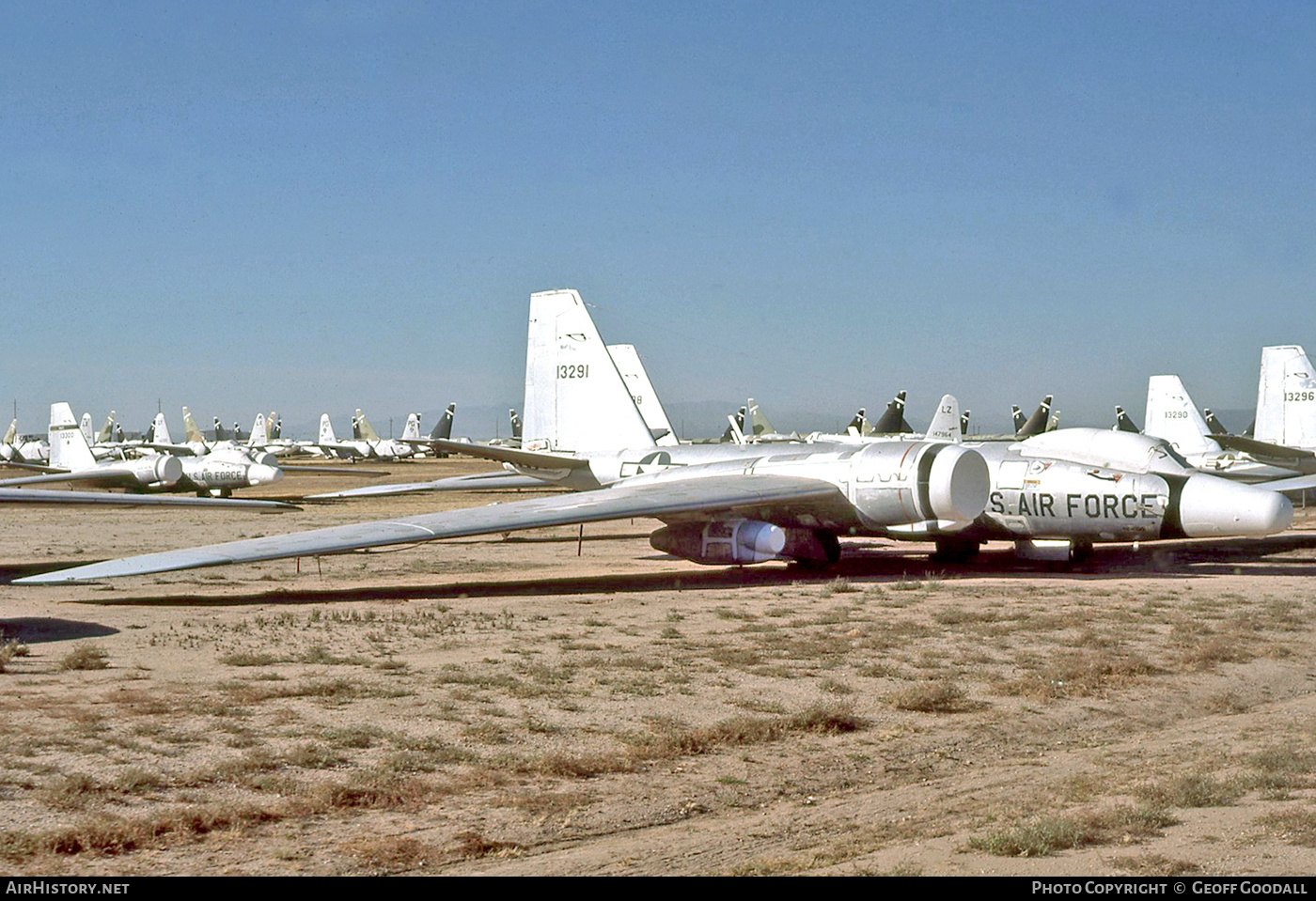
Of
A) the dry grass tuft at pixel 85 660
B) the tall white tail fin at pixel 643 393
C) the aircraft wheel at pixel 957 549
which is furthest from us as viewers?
the tall white tail fin at pixel 643 393

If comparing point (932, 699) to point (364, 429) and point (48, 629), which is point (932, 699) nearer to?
point (48, 629)

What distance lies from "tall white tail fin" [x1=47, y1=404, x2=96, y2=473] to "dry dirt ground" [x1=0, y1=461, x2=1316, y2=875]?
2977cm

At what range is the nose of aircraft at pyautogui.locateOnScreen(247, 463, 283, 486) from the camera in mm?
51688

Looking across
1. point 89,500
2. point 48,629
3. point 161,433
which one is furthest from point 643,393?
point 161,433

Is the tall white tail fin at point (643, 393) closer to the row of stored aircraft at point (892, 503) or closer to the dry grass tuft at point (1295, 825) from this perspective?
the row of stored aircraft at point (892, 503)

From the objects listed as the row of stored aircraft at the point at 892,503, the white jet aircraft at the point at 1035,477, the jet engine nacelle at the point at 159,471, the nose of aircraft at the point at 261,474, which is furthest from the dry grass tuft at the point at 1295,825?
the nose of aircraft at the point at 261,474

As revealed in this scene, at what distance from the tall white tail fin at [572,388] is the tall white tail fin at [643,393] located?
15.7 ft

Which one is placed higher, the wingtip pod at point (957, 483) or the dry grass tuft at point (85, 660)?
the wingtip pod at point (957, 483)

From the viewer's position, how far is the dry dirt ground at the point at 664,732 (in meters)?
6.34

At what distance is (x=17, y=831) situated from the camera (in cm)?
634

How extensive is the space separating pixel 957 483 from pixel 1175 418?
2852 cm

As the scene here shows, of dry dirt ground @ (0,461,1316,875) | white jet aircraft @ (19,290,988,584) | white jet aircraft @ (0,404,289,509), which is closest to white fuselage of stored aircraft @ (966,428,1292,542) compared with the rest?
white jet aircraft @ (19,290,988,584)

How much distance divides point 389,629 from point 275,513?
29166 mm

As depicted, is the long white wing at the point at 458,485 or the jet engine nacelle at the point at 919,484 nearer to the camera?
the jet engine nacelle at the point at 919,484
